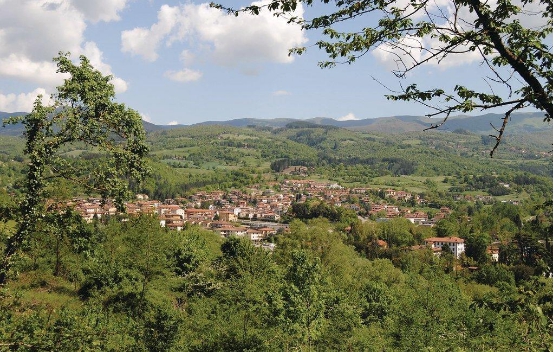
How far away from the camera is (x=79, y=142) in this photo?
6.48 meters

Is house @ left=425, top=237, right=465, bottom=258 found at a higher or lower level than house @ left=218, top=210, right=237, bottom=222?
higher

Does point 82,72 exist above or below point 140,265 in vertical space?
above

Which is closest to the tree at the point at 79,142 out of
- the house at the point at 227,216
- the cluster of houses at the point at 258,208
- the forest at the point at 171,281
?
the forest at the point at 171,281

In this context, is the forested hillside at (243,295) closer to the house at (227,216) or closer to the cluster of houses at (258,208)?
the cluster of houses at (258,208)

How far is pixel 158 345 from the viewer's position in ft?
46.7

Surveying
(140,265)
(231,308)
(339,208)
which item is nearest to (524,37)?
(231,308)

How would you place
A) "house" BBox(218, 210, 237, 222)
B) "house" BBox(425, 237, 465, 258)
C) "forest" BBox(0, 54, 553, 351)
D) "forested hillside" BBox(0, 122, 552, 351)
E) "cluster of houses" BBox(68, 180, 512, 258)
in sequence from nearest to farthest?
"forested hillside" BBox(0, 122, 552, 351) → "forest" BBox(0, 54, 553, 351) → "house" BBox(425, 237, 465, 258) → "cluster of houses" BBox(68, 180, 512, 258) → "house" BBox(218, 210, 237, 222)

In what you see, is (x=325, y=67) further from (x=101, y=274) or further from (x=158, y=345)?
(x=101, y=274)

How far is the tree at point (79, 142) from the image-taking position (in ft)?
20.2

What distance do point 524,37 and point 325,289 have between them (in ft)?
61.7

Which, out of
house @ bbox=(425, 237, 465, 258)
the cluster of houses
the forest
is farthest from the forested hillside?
the cluster of houses

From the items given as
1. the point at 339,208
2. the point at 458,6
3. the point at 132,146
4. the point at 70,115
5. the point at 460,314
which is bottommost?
the point at 339,208

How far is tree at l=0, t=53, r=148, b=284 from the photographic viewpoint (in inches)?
242

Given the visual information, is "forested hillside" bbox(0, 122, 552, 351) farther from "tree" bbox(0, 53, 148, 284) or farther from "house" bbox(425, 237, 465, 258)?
"house" bbox(425, 237, 465, 258)
